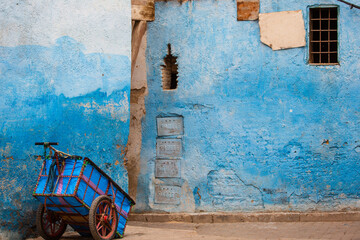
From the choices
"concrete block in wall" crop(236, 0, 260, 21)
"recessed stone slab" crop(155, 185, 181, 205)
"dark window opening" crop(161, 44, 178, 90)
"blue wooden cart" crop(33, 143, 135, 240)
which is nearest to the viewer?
"blue wooden cart" crop(33, 143, 135, 240)

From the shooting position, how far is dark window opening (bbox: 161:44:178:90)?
33.8ft

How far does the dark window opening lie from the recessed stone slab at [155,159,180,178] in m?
1.48

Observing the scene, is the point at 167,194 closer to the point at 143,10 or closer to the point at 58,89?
the point at 58,89

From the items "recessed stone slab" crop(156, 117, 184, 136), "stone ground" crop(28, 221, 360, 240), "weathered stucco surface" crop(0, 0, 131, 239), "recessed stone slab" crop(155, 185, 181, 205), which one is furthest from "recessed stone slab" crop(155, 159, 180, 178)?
"weathered stucco surface" crop(0, 0, 131, 239)

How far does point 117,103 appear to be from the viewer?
9008mm

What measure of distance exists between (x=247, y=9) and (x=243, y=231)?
4.15 metres

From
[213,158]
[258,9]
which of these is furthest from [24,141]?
[258,9]

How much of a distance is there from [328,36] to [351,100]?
1.27 m

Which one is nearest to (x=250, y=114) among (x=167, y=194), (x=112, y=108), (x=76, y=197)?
(x=167, y=194)

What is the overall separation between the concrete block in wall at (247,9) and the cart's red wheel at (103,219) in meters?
4.53

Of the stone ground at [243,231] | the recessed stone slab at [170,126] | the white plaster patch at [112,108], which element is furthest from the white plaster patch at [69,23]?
the stone ground at [243,231]

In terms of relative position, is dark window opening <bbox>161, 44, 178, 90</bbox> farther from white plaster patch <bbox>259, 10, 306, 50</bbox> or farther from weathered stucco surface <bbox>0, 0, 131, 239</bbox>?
white plaster patch <bbox>259, 10, 306, 50</bbox>

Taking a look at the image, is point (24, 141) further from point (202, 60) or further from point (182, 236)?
point (202, 60)

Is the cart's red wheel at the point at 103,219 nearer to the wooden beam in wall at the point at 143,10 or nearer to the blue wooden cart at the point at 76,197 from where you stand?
the blue wooden cart at the point at 76,197
